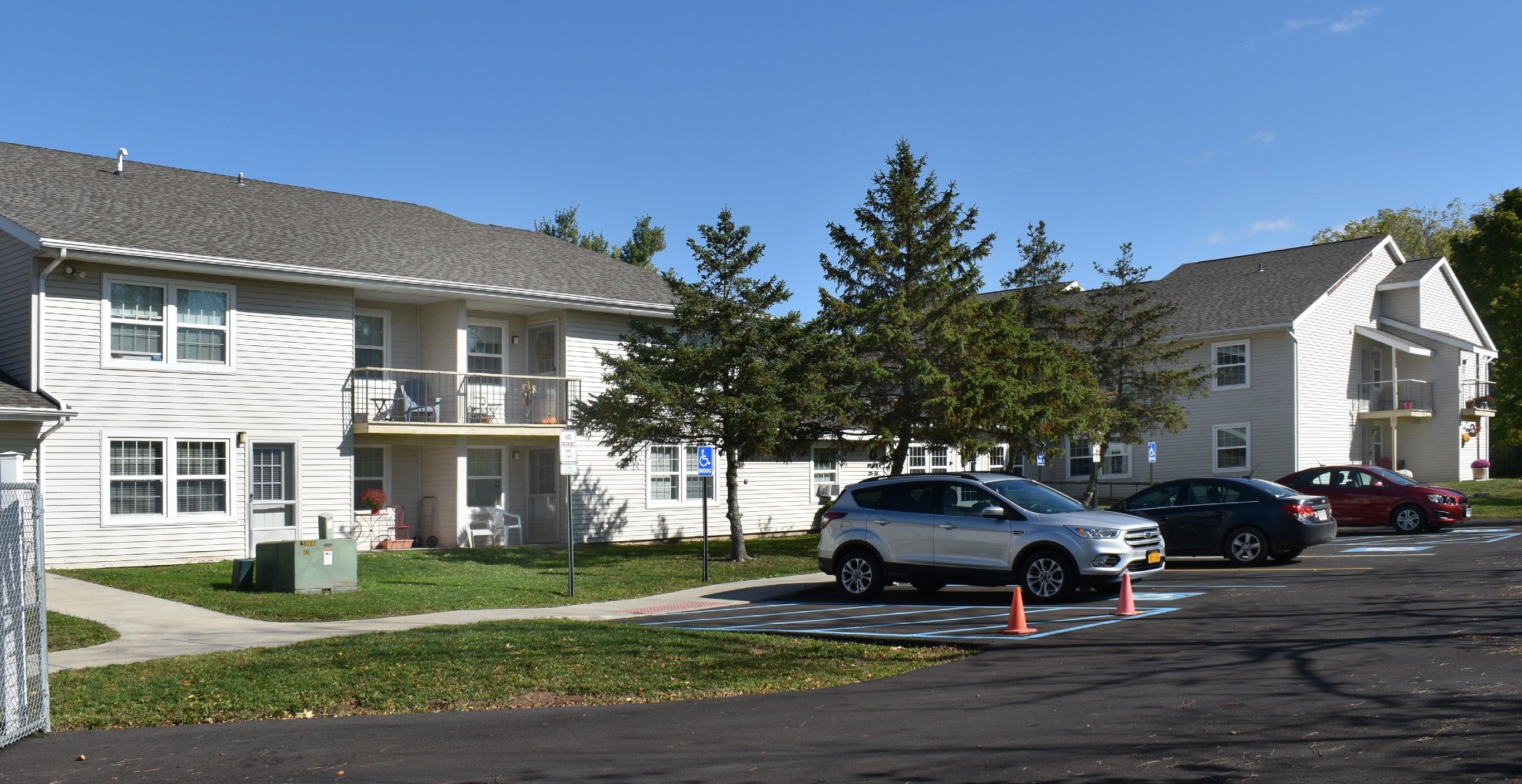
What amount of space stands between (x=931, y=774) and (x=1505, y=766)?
114 inches

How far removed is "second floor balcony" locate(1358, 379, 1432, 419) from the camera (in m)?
41.6

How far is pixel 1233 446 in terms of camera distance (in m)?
39.9

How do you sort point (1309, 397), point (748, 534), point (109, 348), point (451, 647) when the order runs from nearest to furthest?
1. point (451, 647)
2. point (109, 348)
3. point (748, 534)
4. point (1309, 397)

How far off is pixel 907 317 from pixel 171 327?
1317 cm

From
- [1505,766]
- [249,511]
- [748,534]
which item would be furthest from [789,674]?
[748,534]

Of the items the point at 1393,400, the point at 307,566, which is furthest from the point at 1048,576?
the point at 1393,400

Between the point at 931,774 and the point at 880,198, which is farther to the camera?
the point at 880,198

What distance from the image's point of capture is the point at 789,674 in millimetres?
11125

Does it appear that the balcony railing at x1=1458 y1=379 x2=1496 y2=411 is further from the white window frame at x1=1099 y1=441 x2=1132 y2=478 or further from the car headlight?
the car headlight

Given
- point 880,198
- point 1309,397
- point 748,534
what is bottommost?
point 748,534

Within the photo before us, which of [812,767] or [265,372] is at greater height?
[265,372]

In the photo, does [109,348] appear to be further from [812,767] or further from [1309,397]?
[1309,397]

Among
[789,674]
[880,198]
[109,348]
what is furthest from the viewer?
[880,198]

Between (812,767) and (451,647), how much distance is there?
20.2 ft
